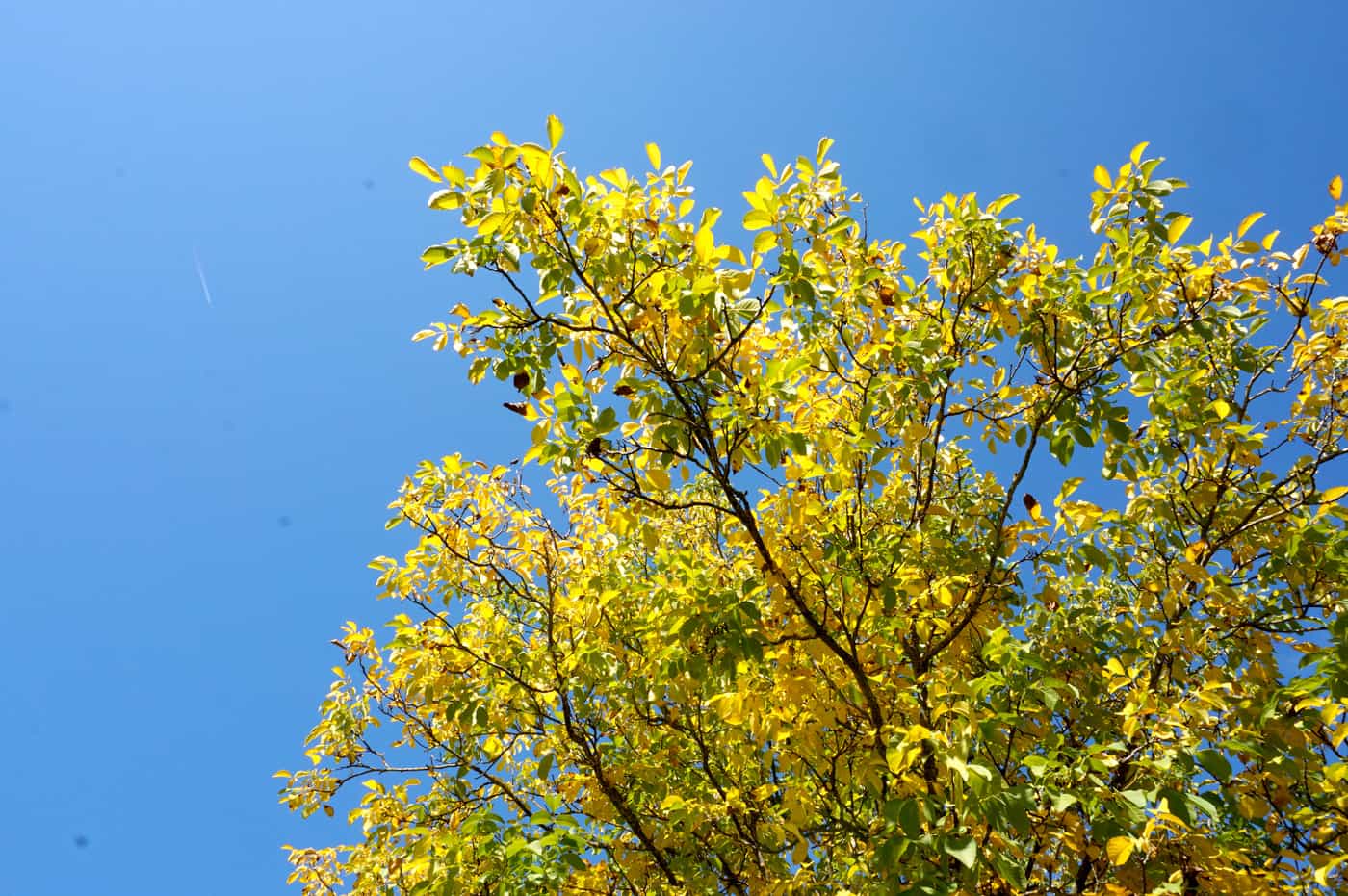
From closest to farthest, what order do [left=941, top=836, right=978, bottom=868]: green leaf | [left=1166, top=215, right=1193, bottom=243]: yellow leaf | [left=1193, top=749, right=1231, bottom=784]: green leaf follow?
[left=941, top=836, right=978, bottom=868]: green leaf → [left=1193, top=749, right=1231, bottom=784]: green leaf → [left=1166, top=215, right=1193, bottom=243]: yellow leaf

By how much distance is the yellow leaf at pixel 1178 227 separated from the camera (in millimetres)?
3395

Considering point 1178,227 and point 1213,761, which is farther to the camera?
point 1178,227

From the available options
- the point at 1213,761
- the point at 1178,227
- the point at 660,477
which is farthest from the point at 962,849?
the point at 1178,227

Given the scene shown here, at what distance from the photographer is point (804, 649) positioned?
11.6 feet

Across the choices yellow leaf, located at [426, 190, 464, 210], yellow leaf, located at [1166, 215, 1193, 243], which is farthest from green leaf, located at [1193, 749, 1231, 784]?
yellow leaf, located at [426, 190, 464, 210]

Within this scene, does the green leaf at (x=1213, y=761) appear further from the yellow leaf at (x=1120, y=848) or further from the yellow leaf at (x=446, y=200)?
the yellow leaf at (x=446, y=200)

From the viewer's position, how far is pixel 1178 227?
3.42 meters

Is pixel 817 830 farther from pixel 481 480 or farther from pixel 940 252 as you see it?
pixel 940 252

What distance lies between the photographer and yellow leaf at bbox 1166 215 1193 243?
339 centimetres

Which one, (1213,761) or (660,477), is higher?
(660,477)

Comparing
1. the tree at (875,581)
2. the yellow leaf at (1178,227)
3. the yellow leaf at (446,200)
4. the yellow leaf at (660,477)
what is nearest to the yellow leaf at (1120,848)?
the tree at (875,581)

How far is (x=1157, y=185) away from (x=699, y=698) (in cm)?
316

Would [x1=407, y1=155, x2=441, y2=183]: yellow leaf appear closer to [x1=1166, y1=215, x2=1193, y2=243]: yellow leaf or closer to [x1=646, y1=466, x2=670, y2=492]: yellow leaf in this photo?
[x1=646, y1=466, x2=670, y2=492]: yellow leaf

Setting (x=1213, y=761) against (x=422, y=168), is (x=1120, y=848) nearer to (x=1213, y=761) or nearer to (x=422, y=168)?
(x=1213, y=761)
